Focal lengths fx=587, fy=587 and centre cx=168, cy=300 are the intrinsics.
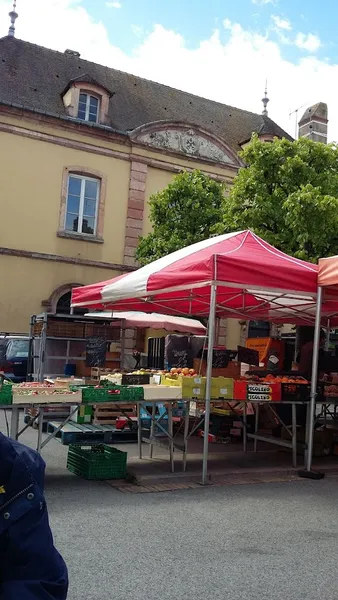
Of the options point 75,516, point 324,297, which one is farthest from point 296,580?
point 324,297

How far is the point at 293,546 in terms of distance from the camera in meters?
4.84

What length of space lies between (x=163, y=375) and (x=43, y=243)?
529 inches

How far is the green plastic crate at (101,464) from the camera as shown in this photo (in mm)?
7082

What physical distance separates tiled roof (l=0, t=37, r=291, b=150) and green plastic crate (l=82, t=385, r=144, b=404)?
605 inches

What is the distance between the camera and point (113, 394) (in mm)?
6934

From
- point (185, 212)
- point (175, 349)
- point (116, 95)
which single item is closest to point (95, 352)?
point (175, 349)

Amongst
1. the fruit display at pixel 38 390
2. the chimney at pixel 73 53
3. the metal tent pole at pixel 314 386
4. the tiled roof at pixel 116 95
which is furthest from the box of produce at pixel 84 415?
the chimney at pixel 73 53

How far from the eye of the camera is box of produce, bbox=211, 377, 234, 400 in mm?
7496

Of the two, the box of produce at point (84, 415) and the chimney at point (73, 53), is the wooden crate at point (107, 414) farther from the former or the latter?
the chimney at point (73, 53)

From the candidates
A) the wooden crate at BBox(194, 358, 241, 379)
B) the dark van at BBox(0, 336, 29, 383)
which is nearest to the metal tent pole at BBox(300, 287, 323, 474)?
the wooden crate at BBox(194, 358, 241, 379)

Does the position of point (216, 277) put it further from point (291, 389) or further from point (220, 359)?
point (220, 359)

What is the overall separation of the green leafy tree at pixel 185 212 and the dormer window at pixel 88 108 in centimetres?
464

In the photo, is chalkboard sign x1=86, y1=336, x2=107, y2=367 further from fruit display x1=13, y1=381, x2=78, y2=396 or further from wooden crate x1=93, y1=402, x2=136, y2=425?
fruit display x1=13, y1=381, x2=78, y2=396

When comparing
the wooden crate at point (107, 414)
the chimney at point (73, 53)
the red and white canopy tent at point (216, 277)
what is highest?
the chimney at point (73, 53)
